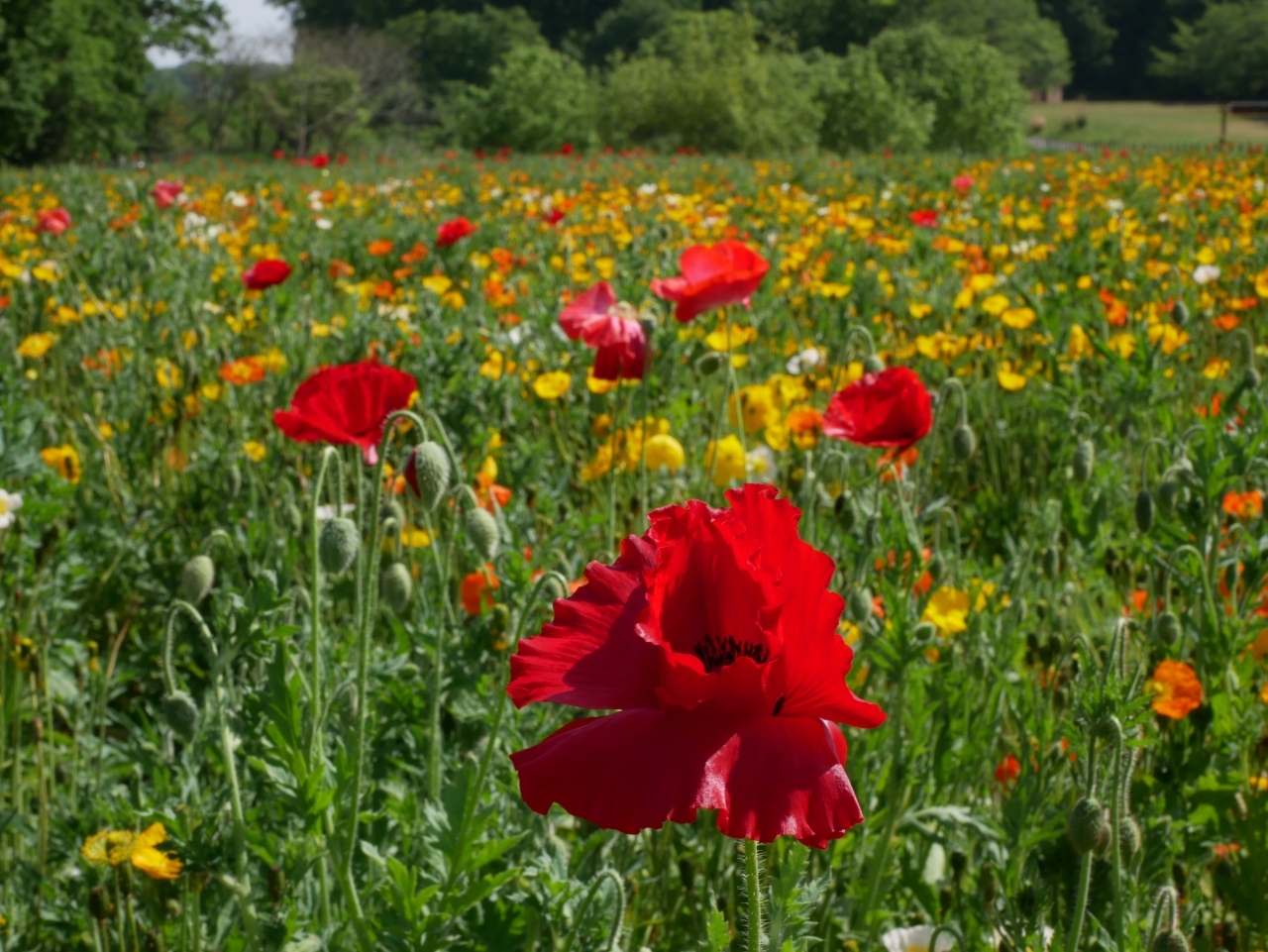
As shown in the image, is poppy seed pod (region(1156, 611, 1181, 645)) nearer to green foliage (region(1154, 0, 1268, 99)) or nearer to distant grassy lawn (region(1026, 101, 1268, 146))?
distant grassy lawn (region(1026, 101, 1268, 146))

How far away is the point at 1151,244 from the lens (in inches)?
208

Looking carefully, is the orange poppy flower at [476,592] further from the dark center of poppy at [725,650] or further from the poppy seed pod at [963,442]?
the dark center of poppy at [725,650]

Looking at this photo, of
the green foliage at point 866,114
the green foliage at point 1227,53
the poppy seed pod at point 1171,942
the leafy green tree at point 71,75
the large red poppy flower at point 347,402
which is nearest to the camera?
the poppy seed pod at point 1171,942

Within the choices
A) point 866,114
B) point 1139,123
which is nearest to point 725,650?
point 866,114

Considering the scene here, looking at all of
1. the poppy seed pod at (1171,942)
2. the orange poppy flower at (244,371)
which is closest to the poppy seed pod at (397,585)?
the poppy seed pod at (1171,942)

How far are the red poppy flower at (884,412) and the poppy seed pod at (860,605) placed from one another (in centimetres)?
22

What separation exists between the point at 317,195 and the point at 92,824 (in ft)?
22.6

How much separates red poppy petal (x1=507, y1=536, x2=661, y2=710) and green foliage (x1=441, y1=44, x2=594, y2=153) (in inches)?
969

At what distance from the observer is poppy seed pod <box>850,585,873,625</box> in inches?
62.9

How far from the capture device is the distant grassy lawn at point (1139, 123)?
3919 centimetres

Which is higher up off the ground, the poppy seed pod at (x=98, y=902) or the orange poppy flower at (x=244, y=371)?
the orange poppy flower at (x=244, y=371)

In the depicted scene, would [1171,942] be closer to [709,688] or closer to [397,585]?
[709,688]

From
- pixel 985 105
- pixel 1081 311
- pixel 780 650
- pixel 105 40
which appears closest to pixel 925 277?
pixel 1081 311

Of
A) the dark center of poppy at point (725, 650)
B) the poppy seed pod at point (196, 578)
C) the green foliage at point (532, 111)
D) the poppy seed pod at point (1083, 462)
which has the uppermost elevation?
the green foliage at point (532, 111)
